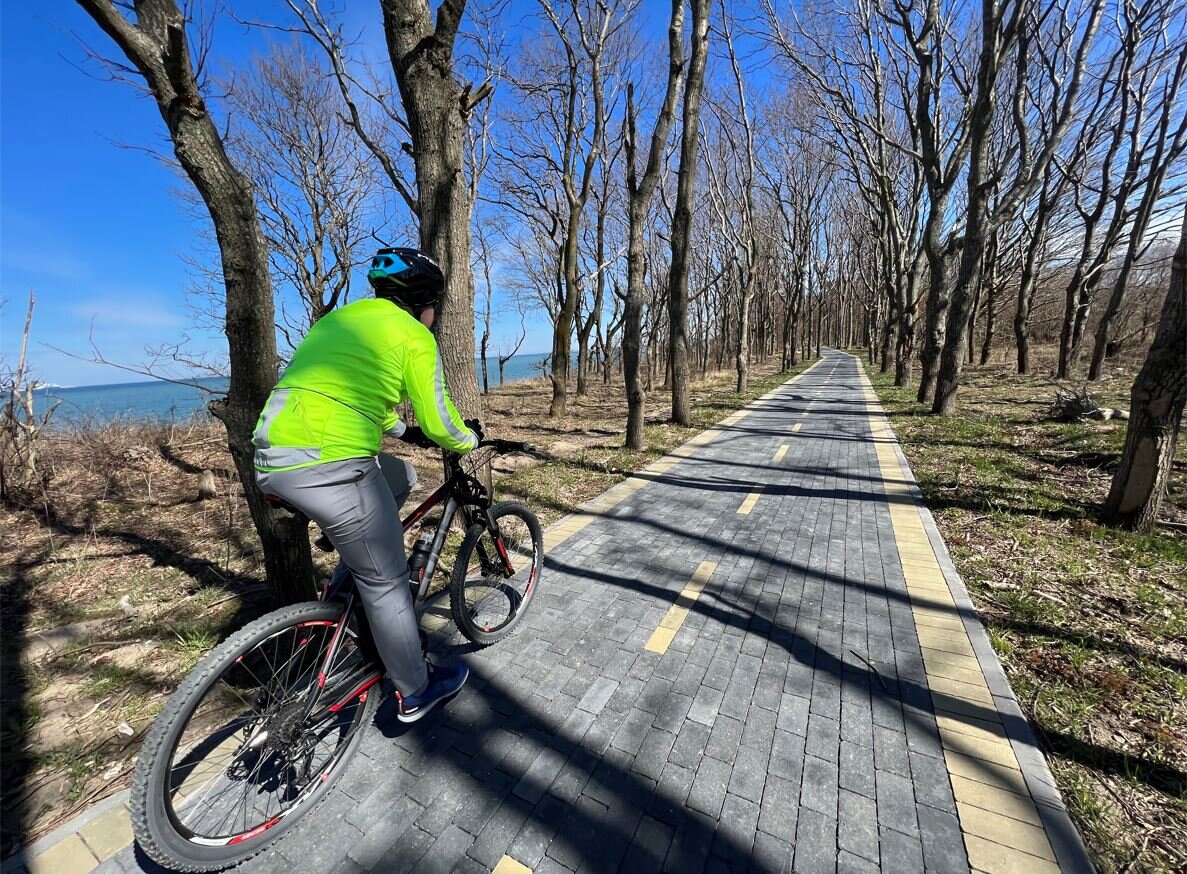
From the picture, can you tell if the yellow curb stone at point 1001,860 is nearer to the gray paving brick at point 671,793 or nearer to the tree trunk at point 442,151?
the gray paving brick at point 671,793

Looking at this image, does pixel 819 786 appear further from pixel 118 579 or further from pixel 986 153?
pixel 986 153

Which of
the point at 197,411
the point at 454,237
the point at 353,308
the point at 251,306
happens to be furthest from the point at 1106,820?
the point at 197,411

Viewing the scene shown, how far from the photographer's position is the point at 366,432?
6.77 ft

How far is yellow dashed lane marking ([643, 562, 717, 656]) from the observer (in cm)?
315

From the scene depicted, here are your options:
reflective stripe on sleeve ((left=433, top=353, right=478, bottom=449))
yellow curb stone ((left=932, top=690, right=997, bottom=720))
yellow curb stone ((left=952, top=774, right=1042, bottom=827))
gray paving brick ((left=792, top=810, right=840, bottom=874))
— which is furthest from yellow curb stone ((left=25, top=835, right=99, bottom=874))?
yellow curb stone ((left=932, top=690, right=997, bottom=720))

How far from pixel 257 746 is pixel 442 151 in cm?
463

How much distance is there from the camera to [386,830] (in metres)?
1.97

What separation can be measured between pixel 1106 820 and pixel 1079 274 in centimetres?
2120

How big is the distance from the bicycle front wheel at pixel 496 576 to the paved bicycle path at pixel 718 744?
0.53ft

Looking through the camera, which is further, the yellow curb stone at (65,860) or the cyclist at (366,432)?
the cyclist at (366,432)

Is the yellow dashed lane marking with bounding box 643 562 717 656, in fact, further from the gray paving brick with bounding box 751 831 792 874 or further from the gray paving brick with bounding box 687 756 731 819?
the gray paving brick with bounding box 751 831 792 874

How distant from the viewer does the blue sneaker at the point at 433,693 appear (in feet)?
7.70

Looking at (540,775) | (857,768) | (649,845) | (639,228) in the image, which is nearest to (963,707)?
(857,768)

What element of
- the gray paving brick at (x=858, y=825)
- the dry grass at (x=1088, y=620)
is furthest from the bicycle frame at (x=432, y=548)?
the dry grass at (x=1088, y=620)
